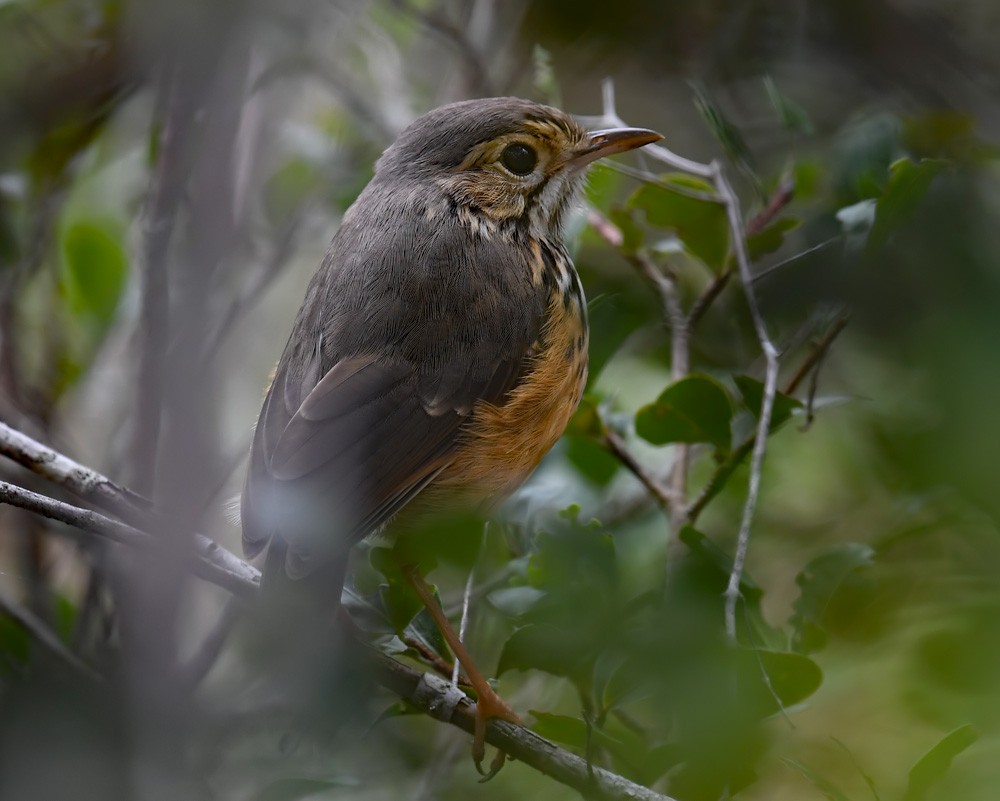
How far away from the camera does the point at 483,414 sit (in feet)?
10.8

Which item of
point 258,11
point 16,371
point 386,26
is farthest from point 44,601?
point 386,26

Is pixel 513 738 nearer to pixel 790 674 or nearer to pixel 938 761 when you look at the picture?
pixel 790 674

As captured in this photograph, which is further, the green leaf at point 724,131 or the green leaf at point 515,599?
the green leaf at point 724,131

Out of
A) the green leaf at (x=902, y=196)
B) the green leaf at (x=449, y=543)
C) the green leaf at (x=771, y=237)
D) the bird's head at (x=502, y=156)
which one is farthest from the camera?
the bird's head at (x=502, y=156)

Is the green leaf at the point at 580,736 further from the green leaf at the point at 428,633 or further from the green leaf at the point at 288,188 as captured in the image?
the green leaf at the point at 288,188

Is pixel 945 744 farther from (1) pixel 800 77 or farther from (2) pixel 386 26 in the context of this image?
(2) pixel 386 26

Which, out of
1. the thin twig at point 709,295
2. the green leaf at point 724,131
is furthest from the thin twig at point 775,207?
the green leaf at point 724,131

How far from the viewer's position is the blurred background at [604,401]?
5.90 feet

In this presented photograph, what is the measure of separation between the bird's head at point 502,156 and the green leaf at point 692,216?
41cm

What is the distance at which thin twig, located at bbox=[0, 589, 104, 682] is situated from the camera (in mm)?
2523

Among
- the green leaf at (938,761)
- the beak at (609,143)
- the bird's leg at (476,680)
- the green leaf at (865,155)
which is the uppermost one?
the green leaf at (865,155)

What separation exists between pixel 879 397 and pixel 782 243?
529mm

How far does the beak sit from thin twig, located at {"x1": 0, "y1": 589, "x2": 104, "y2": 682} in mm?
2091

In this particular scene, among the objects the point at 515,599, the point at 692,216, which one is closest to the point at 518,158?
the point at 692,216
